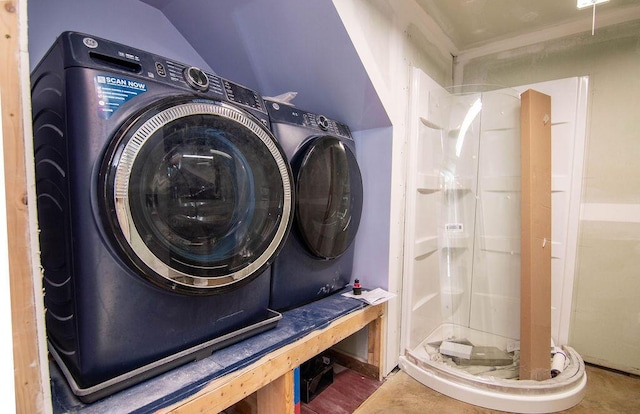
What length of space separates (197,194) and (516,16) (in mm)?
2184

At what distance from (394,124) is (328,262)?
2.78ft

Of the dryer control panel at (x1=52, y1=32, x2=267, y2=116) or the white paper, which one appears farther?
the white paper

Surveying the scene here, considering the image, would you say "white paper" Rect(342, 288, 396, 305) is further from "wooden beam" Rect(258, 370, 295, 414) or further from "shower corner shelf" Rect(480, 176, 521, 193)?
"shower corner shelf" Rect(480, 176, 521, 193)

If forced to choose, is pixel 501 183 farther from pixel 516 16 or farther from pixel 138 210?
pixel 138 210

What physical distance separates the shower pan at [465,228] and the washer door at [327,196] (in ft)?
1.40

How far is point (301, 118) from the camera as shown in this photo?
1456 millimetres

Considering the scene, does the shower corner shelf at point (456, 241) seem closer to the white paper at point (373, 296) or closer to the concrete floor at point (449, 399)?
the white paper at point (373, 296)

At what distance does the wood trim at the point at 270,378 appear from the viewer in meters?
0.87

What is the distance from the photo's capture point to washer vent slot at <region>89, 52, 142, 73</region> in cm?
82

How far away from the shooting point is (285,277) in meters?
1.37

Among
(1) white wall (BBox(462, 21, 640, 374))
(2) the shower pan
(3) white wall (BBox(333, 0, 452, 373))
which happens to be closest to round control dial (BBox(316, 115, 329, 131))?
(3) white wall (BBox(333, 0, 452, 373))

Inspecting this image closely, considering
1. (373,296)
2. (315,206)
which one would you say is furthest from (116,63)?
(373,296)

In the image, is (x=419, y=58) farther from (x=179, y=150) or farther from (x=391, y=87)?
(x=179, y=150)

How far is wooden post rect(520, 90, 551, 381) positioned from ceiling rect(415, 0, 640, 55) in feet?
1.66
